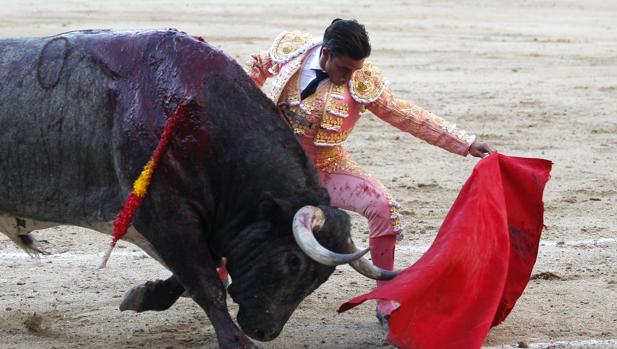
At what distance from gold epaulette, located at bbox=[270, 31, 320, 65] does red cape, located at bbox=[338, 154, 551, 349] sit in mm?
810

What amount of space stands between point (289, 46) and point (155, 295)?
3.64 feet

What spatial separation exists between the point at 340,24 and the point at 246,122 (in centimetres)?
53

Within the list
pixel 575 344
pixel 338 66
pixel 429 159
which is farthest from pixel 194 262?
pixel 429 159

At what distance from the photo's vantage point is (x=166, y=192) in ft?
13.9

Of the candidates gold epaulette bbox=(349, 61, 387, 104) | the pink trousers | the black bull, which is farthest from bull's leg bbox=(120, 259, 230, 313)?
gold epaulette bbox=(349, 61, 387, 104)

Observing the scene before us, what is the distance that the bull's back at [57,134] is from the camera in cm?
446

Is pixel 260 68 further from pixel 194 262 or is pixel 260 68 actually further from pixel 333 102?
pixel 194 262

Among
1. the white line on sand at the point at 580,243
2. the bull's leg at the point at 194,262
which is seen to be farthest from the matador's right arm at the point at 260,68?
the white line on sand at the point at 580,243

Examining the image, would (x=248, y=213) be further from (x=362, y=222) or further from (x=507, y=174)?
(x=362, y=222)

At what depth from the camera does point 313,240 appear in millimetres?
4113

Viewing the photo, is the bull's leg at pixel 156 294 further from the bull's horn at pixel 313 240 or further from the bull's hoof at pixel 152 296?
the bull's horn at pixel 313 240

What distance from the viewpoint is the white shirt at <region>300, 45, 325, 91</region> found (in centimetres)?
474

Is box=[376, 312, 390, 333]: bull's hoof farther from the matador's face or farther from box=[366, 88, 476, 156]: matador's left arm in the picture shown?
the matador's face

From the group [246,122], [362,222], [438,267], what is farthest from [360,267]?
[362,222]
